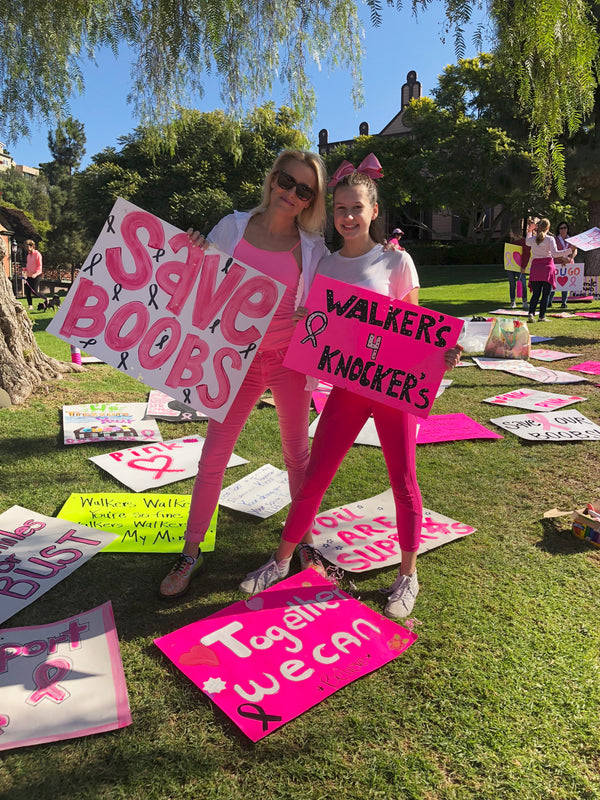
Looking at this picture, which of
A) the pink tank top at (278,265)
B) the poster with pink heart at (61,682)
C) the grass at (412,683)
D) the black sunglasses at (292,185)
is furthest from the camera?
the pink tank top at (278,265)

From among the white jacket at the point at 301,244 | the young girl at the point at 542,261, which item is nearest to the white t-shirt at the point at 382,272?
the white jacket at the point at 301,244

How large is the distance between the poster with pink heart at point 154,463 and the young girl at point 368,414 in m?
1.55

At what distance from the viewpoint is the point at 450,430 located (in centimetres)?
475

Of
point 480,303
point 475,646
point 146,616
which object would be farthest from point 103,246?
point 480,303

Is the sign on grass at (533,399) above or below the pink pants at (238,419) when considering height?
below

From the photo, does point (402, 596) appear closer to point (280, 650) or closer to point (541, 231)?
point (280, 650)

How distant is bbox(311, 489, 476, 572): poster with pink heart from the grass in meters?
0.09

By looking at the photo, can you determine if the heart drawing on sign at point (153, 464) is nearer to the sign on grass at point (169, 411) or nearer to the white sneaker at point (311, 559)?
the sign on grass at point (169, 411)

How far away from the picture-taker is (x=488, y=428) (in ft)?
15.9

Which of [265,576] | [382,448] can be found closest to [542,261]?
[382,448]

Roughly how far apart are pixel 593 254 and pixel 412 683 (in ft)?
56.0

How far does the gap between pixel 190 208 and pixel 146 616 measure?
1151 inches

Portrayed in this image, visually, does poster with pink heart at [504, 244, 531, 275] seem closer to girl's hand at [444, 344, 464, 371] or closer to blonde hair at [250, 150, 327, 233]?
blonde hair at [250, 150, 327, 233]

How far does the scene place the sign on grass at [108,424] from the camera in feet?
14.6
